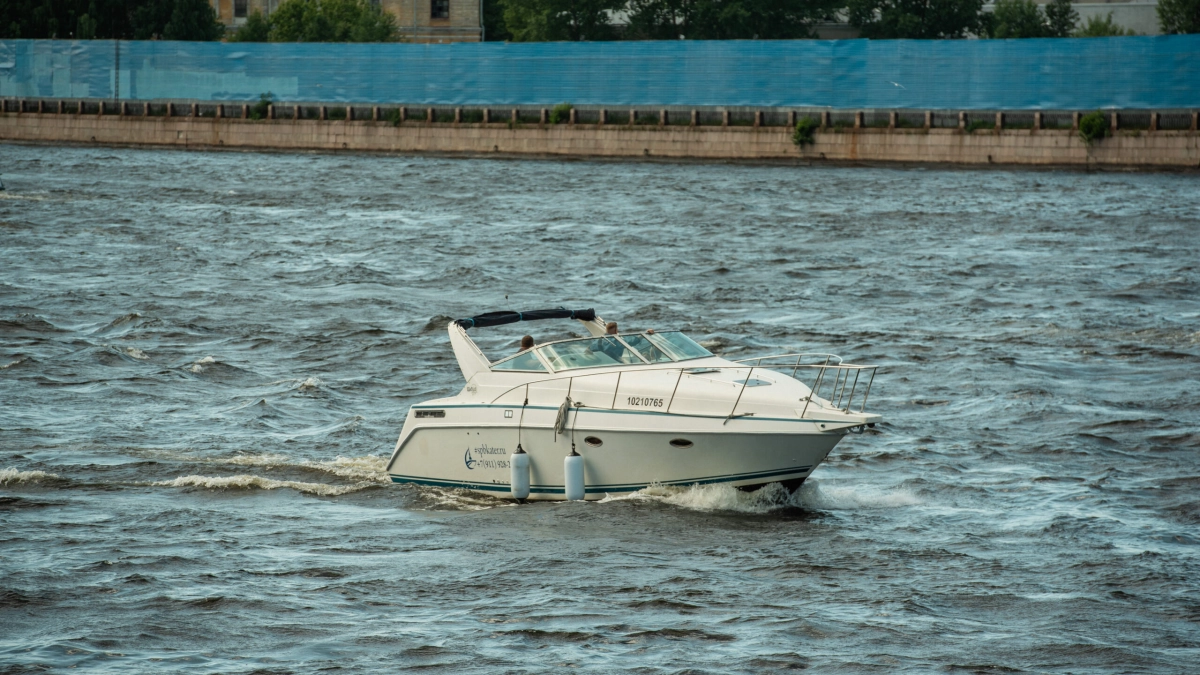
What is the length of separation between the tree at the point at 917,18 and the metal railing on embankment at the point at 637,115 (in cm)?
2302

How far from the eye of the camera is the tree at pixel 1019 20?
88.2 m

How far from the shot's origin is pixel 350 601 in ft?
40.0

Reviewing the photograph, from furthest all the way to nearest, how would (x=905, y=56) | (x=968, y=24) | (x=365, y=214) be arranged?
(x=968, y=24) → (x=905, y=56) → (x=365, y=214)

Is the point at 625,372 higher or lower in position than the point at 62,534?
higher

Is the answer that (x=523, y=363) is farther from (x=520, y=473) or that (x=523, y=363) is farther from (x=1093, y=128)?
(x=1093, y=128)

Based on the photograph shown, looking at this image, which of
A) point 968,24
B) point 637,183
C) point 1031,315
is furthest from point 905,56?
point 1031,315

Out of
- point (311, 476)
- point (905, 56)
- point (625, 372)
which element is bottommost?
point (311, 476)

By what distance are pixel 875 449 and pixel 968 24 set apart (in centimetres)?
7633

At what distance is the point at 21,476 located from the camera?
16422 mm

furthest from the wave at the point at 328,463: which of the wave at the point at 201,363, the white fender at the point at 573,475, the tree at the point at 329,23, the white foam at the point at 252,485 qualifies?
the tree at the point at 329,23

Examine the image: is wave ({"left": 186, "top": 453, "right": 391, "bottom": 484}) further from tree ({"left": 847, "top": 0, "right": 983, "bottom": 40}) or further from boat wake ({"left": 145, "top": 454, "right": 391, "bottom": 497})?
tree ({"left": 847, "top": 0, "right": 983, "bottom": 40})

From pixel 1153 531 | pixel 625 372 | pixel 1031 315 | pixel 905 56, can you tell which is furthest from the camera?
pixel 905 56

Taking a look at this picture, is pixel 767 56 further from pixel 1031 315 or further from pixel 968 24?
pixel 1031 315

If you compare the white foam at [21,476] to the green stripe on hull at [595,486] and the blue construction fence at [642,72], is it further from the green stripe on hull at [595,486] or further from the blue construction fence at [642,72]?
the blue construction fence at [642,72]
